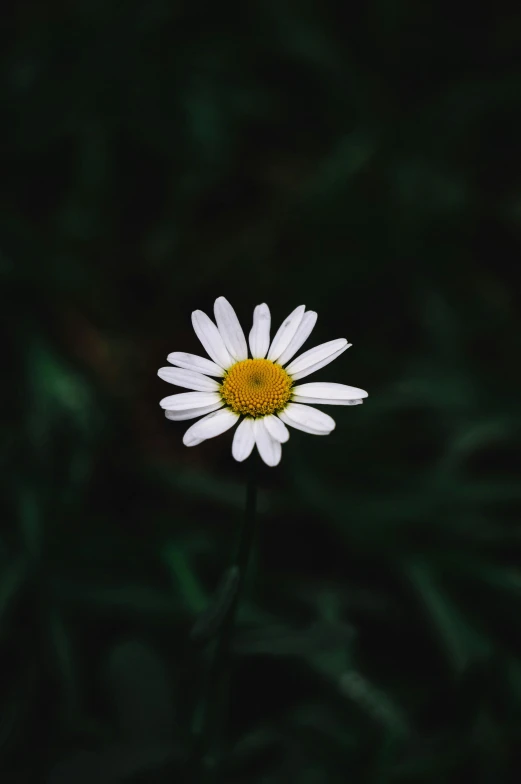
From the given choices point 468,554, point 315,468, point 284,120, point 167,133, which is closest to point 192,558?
point 315,468

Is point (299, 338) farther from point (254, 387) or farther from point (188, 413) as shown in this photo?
point (188, 413)

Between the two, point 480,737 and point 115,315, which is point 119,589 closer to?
point 480,737

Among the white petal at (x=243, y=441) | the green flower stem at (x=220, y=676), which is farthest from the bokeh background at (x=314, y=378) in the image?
the white petal at (x=243, y=441)

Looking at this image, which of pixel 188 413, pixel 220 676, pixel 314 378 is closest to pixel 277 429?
pixel 188 413

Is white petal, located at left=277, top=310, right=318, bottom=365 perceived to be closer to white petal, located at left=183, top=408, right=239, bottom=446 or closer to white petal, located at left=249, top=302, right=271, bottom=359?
white petal, located at left=249, top=302, right=271, bottom=359

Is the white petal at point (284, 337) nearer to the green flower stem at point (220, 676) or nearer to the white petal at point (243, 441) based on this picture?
the white petal at point (243, 441)

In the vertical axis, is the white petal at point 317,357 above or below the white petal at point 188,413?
above
